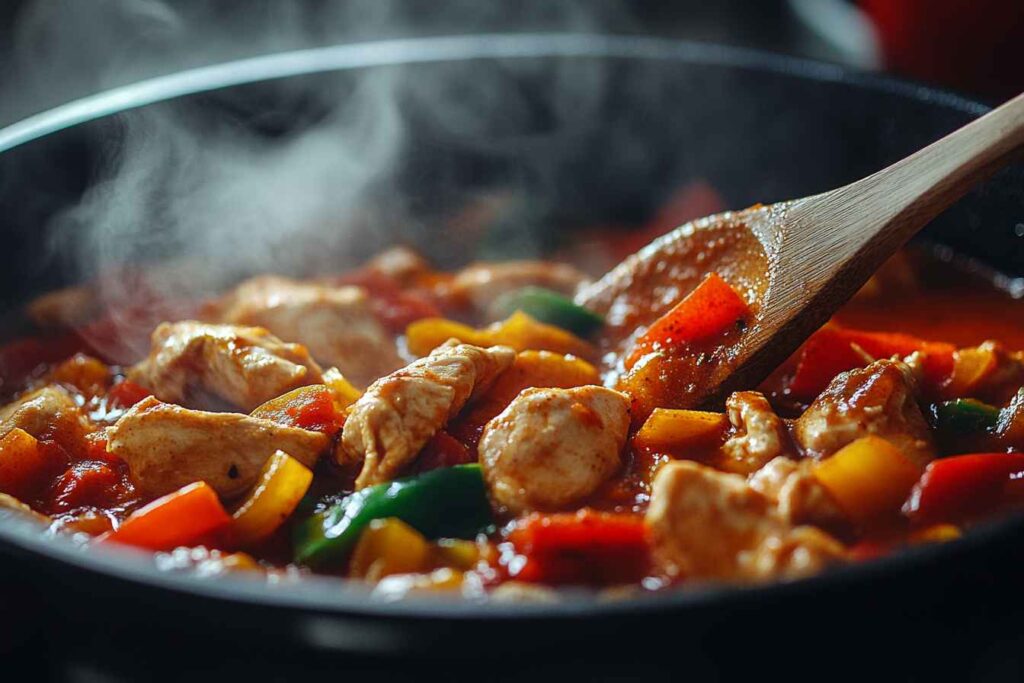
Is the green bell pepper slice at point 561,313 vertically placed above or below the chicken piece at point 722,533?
above

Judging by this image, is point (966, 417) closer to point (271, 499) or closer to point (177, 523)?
point (271, 499)

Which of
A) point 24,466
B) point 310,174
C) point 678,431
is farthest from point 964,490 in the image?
point 310,174

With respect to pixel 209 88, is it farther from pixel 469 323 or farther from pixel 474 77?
pixel 469 323

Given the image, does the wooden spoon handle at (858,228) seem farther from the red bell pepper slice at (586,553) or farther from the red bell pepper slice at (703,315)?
the red bell pepper slice at (586,553)

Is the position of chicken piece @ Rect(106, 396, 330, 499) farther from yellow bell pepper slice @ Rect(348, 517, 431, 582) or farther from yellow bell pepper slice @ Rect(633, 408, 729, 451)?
yellow bell pepper slice @ Rect(633, 408, 729, 451)

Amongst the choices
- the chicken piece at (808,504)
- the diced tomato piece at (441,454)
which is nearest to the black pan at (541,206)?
the chicken piece at (808,504)
